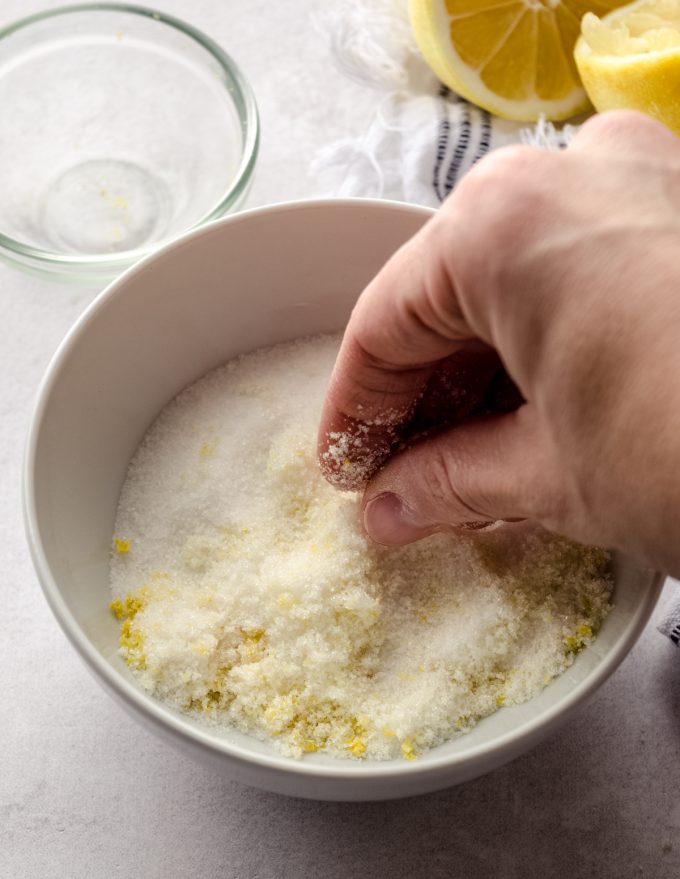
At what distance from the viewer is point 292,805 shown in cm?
91

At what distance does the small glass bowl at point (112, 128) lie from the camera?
1.26 metres

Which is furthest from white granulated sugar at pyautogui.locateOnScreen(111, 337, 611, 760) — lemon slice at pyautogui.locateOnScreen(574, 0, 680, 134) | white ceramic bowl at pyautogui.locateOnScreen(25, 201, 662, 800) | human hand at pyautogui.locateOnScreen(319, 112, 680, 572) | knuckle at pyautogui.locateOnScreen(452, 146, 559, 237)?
lemon slice at pyautogui.locateOnScreen(574, 0, 680, 134)

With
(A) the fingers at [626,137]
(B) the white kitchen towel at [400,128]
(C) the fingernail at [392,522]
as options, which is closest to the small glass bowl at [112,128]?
(B) the white kitchen towel at [400,128]

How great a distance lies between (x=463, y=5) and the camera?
1.19 m

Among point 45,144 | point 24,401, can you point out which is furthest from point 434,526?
point 45,144

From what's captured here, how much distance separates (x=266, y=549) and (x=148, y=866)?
0.31 meters

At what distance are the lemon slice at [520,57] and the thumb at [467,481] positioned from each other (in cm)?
59

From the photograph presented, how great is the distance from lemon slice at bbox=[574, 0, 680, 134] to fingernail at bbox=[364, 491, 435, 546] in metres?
0.57

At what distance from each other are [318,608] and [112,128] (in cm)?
80

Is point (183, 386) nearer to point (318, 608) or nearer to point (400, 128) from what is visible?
point (318, 608)

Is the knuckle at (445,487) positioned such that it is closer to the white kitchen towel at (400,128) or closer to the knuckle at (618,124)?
the knuckle at (618,124)

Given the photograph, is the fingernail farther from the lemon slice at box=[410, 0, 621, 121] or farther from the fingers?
the lemon slice at box=[410, 0, 621, 121]

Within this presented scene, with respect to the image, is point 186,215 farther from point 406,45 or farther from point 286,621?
point 286,621

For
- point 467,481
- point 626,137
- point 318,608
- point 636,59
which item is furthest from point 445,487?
point 636,59
